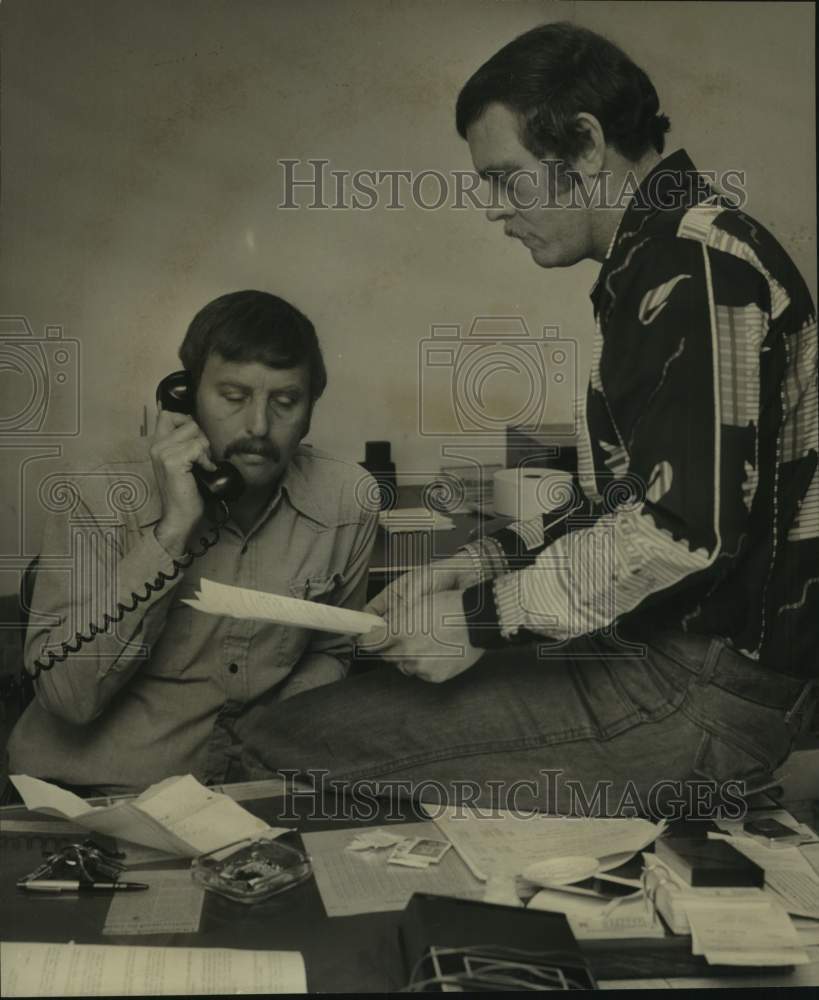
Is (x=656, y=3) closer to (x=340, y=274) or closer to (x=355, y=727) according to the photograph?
(x=340, y=274)

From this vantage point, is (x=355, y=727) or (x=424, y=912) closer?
(x=424, y=912)

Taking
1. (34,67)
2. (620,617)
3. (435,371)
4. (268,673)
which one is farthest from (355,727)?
(34,67)

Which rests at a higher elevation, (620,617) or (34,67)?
(34,67)

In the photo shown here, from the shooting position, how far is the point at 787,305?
187 centimetres

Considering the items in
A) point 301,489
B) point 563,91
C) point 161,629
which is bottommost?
point 161,629

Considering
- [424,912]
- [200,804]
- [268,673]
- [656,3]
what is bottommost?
[424,912]

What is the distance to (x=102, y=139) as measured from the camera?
1.85 m

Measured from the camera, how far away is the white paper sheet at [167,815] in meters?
1.87

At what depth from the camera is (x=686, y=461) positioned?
1.79m

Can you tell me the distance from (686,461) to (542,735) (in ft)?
1.72

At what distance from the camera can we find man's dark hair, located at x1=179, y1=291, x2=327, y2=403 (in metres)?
1.86

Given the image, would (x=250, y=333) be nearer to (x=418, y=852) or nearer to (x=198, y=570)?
(x=198, y=570)

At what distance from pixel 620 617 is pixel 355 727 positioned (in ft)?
1.58

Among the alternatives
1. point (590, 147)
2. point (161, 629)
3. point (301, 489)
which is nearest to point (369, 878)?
point (161, 629)
